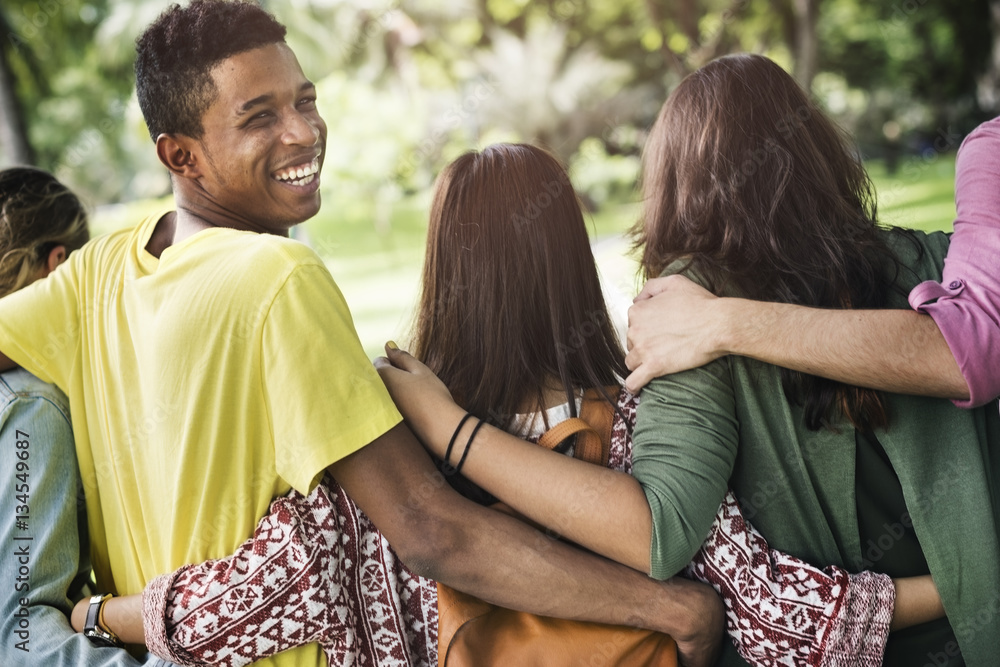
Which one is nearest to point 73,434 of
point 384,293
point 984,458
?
point 984,458

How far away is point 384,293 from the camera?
11.6 metres

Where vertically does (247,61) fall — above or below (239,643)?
above

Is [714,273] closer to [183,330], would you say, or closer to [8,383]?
[183,330]

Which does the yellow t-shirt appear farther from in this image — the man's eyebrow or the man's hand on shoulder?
the man's hand on shoulder

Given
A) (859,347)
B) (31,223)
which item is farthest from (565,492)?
(31,223)

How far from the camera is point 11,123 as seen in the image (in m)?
6.07

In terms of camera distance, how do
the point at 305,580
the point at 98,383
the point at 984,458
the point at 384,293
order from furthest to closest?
the point at 384,293 → the point at 98,383 → the point at 984,458 → the point at 305,580

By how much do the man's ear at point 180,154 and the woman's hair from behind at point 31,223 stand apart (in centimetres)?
66

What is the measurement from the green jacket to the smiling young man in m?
0.21

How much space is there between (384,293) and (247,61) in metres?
9.71

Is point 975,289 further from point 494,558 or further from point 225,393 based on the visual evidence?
point 225,393

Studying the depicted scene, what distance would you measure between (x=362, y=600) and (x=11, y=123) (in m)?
5.73

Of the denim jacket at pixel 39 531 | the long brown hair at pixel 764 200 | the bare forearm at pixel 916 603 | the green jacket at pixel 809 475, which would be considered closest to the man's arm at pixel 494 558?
the green jacket at pixel 809 475

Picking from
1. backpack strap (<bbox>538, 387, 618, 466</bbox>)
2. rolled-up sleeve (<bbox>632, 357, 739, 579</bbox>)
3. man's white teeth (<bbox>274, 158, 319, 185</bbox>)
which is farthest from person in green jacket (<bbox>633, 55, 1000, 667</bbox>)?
man's white teeth (<bbox>274, 158, 319, 185</bbox>)
